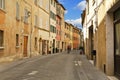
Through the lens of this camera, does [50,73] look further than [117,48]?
Yes

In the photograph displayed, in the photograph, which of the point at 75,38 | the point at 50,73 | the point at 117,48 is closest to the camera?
the point at 117,48

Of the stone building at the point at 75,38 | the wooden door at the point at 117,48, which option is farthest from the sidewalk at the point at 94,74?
the stone building at the point at 75,38

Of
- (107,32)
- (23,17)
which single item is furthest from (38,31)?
(107,32)

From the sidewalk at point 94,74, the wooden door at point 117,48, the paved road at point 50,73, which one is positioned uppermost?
the wooden door at point 117,48

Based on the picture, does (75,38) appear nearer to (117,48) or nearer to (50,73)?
(50,73)

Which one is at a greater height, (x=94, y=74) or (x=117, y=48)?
(x=117, y=48)

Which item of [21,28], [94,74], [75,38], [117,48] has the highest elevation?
[75,38]

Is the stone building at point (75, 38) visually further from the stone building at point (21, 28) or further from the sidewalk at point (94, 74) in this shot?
the sidewalk at point (94, 74)

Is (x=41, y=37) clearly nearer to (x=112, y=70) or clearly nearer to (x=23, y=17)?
(x=23, y=17)

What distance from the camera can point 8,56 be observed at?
83.6ft

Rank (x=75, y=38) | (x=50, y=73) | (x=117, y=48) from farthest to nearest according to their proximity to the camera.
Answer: (x=75, y=38), (x=50, y=73), (x=117, y=48)

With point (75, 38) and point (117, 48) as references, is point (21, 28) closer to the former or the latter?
point (117, 48)

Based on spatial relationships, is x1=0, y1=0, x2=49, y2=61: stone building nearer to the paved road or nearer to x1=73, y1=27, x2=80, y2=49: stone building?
the paved road

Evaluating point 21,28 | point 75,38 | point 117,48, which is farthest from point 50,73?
point 75,38
